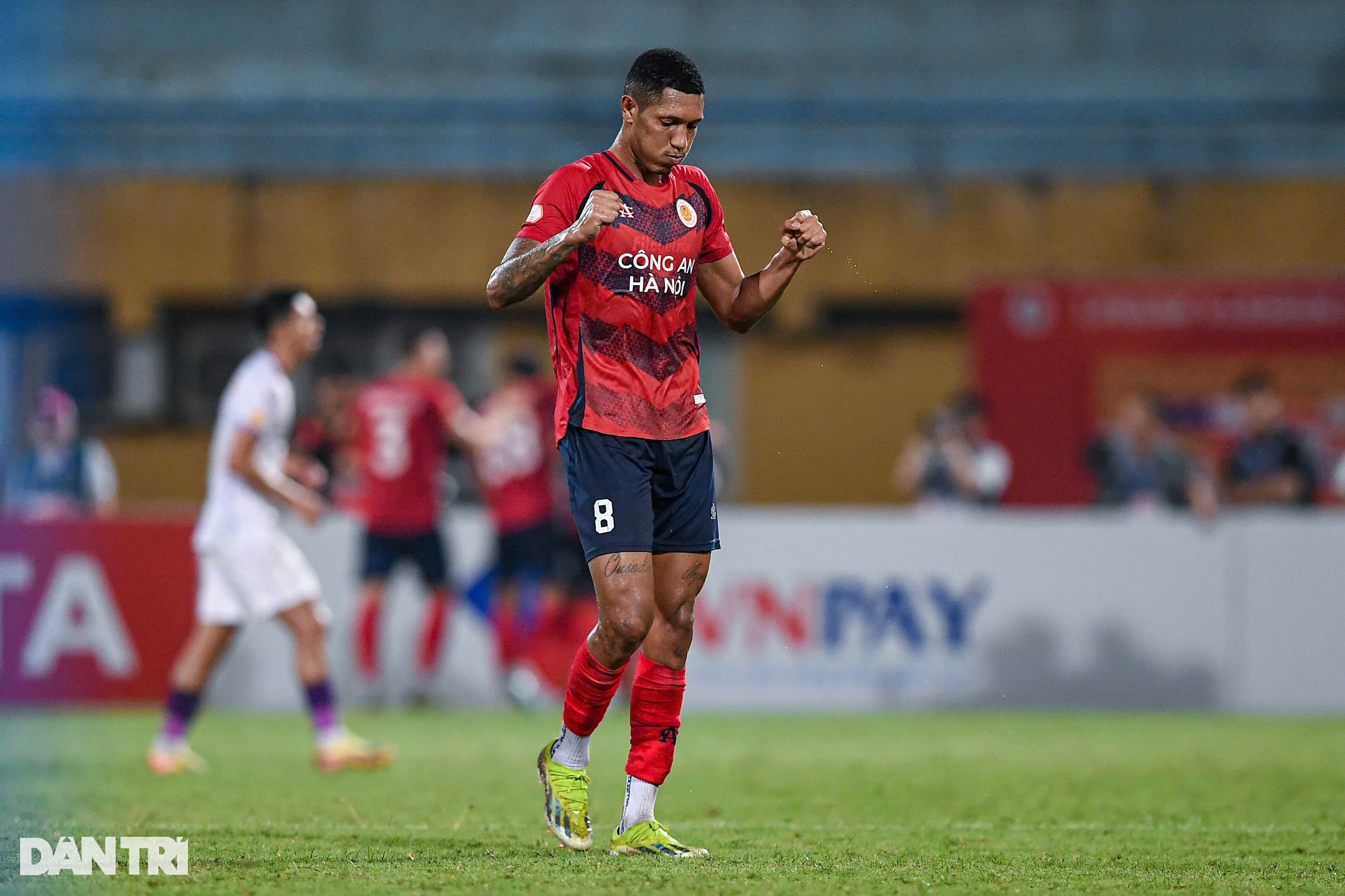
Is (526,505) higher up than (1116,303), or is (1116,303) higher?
(1116,303)

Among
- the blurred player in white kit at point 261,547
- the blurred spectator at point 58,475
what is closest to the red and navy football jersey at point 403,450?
the blurred spectator at point 58,475

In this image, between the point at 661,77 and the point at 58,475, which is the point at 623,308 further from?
the point at 58,475

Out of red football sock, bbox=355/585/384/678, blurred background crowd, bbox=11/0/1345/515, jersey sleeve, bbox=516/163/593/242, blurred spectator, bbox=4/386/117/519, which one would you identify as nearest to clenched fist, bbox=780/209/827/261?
jersey sleeve, bbox=516/163/593/242

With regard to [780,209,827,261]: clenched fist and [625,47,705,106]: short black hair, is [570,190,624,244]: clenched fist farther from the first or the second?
[780,209,827,261]: clenched fist

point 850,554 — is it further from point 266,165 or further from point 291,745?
point 266,165

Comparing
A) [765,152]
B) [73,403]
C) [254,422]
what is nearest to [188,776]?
[254,422]

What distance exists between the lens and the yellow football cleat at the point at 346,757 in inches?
347

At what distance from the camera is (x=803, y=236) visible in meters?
5.87

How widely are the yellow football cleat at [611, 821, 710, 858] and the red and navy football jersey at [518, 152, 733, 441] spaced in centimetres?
121

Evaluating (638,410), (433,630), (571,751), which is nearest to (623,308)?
(638,410)

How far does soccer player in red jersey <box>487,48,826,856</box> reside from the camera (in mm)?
5727

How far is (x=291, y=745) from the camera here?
10.4 m

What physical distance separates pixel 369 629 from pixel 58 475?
3284 mm

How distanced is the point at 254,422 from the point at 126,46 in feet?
48.1
